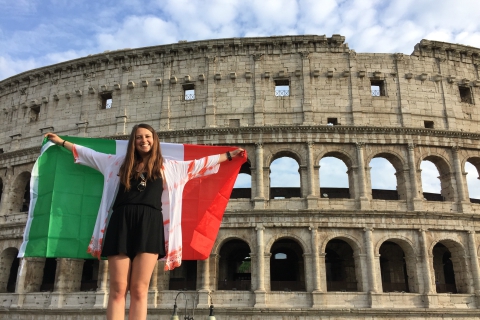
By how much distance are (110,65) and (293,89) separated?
444 inches

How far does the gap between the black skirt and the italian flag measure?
1.58 meters

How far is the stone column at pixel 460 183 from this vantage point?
2150 centimetres

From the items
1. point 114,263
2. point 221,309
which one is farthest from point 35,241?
point 221,309

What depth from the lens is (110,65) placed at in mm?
25953

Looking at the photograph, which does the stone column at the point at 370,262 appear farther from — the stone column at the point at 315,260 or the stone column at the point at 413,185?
the stone column at the point at 413,185

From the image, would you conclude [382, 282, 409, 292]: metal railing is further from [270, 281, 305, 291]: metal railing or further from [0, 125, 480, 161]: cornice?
[0, 125, 480, 161]: cornice

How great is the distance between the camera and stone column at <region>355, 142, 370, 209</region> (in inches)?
828

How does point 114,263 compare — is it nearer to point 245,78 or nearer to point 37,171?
point 37,171

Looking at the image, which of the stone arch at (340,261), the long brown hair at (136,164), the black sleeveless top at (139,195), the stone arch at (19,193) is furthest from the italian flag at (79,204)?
the stone arch at (19,193)

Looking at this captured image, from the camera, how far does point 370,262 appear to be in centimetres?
2019

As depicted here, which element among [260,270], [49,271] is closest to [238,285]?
[260,270]

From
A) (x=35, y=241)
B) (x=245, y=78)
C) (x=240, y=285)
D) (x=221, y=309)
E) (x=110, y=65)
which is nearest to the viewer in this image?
(x=35, y=241)

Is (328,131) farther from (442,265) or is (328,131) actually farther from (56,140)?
(56,140)

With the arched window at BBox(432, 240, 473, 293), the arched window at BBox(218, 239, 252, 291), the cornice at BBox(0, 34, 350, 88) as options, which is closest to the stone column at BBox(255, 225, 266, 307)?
the arched window at BBox(218, 239, 252, 291)
